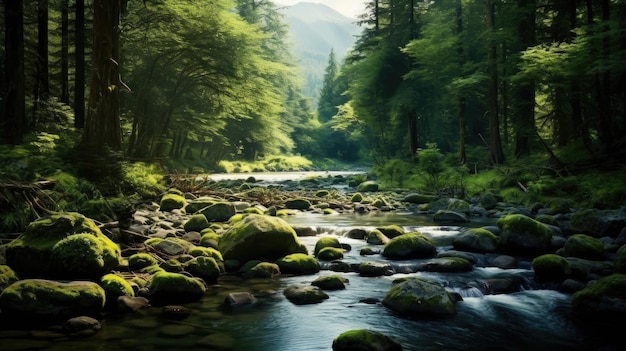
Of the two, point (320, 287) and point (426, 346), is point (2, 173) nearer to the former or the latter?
point (320, 287)

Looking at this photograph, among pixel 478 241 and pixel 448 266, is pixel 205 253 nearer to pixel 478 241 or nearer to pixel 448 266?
pixel 448 266

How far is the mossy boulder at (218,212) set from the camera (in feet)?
44.5

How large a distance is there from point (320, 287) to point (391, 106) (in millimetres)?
22189

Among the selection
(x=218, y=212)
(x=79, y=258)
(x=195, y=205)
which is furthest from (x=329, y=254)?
(x=195, y=205)

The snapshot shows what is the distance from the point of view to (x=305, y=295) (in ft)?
22.5

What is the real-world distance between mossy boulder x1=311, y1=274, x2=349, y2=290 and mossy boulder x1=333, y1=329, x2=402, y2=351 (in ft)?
7.44

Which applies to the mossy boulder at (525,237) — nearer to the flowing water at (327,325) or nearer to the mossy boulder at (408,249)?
the mossy boulder at (408,249)

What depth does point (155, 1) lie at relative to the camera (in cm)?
1848

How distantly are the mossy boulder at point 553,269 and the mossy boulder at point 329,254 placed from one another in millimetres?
3599

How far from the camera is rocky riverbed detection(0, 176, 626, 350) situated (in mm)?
5816

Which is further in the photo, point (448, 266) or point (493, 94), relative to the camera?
point (493, 94)

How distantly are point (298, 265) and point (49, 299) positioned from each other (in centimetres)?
396

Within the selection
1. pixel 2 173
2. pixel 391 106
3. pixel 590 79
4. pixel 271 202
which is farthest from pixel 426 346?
pixel 391 106

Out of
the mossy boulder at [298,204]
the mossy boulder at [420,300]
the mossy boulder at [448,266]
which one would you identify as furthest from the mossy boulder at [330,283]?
the mossy boulder at [298,204]
